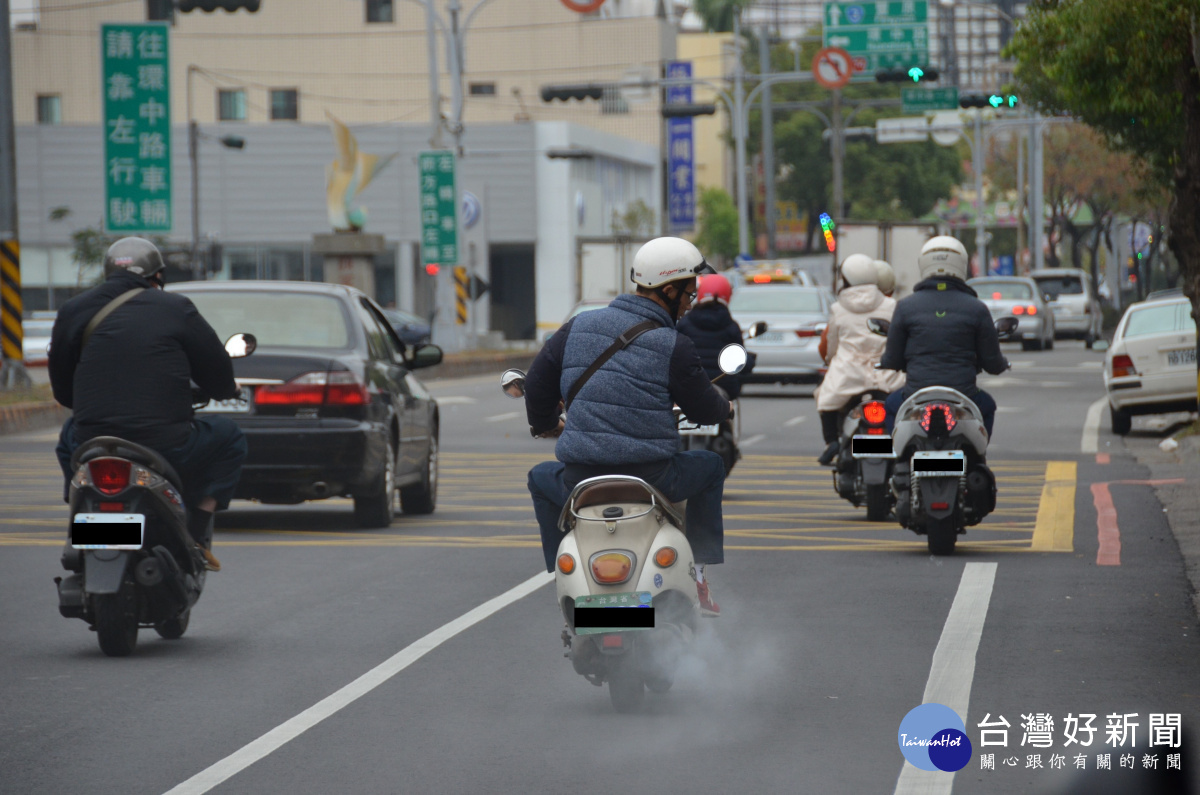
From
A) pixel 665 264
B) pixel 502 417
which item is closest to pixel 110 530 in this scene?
pixel 665 264

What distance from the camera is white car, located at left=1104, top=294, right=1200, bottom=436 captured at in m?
20.4

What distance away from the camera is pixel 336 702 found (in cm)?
704

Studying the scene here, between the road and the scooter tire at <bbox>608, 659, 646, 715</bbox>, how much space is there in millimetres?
54

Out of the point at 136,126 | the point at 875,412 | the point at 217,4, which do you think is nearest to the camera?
the point at 875,412

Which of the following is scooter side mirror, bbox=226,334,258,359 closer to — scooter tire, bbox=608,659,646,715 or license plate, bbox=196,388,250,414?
scooter tire, bbox=608,659,646,715

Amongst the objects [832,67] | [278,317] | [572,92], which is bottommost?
[278,317]

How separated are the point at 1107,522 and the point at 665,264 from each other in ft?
22.3

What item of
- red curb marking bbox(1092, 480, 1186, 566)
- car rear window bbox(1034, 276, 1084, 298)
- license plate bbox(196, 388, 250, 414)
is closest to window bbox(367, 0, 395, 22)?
car rear window bbox(1034, 276, 1084, 298)

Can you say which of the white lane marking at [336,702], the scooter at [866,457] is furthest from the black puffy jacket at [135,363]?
the scooter at [866,457]

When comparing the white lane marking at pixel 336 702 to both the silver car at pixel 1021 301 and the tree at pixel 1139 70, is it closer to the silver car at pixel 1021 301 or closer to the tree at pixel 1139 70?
the tree at pixel 1139 70

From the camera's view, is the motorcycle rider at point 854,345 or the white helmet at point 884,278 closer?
the motorcycle rider at point 854,345

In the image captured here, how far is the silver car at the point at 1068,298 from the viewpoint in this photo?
48500 mm

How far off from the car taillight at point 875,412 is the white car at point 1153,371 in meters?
8.72

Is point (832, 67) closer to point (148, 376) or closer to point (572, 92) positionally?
point (572, 92)
